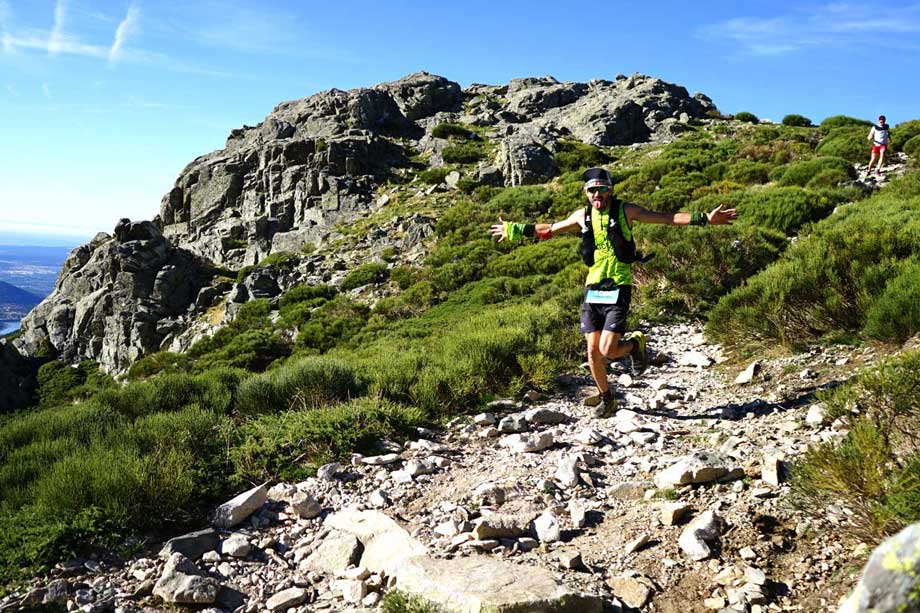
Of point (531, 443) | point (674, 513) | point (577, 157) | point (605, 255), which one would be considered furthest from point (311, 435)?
point (577, 157)

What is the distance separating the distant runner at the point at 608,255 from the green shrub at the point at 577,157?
3098 cm

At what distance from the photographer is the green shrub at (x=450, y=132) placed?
1941 inches

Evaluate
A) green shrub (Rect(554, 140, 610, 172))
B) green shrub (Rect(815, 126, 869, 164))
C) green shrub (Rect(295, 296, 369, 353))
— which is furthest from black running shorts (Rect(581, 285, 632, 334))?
green shrub (Rect(554, 140, 610, 172))

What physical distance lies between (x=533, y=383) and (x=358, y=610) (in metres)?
4.27

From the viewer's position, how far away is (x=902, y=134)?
24.7m

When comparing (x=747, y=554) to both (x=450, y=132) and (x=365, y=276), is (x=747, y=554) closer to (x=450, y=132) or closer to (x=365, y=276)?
(x=365, y=276)

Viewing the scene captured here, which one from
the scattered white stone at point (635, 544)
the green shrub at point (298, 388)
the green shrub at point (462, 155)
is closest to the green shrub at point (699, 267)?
the green shrub at point (298, 388)

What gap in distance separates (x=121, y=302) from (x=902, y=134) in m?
44.1

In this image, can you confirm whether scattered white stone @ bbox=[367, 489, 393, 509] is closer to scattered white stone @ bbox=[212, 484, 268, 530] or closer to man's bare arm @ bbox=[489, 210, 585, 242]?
scattered white stone @ bbox=[212, 484, 268, 530]

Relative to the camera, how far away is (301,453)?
4844 millimetres

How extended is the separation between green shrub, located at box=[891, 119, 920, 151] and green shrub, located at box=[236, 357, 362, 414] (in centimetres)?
2799

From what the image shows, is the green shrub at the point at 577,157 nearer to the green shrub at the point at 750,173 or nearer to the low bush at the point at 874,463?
the green shrub at the point at 750,173

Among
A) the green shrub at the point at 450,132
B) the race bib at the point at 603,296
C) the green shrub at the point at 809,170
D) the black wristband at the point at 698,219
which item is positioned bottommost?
the race bib at the point at 603,296

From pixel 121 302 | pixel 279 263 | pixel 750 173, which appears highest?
pixel 750 173
